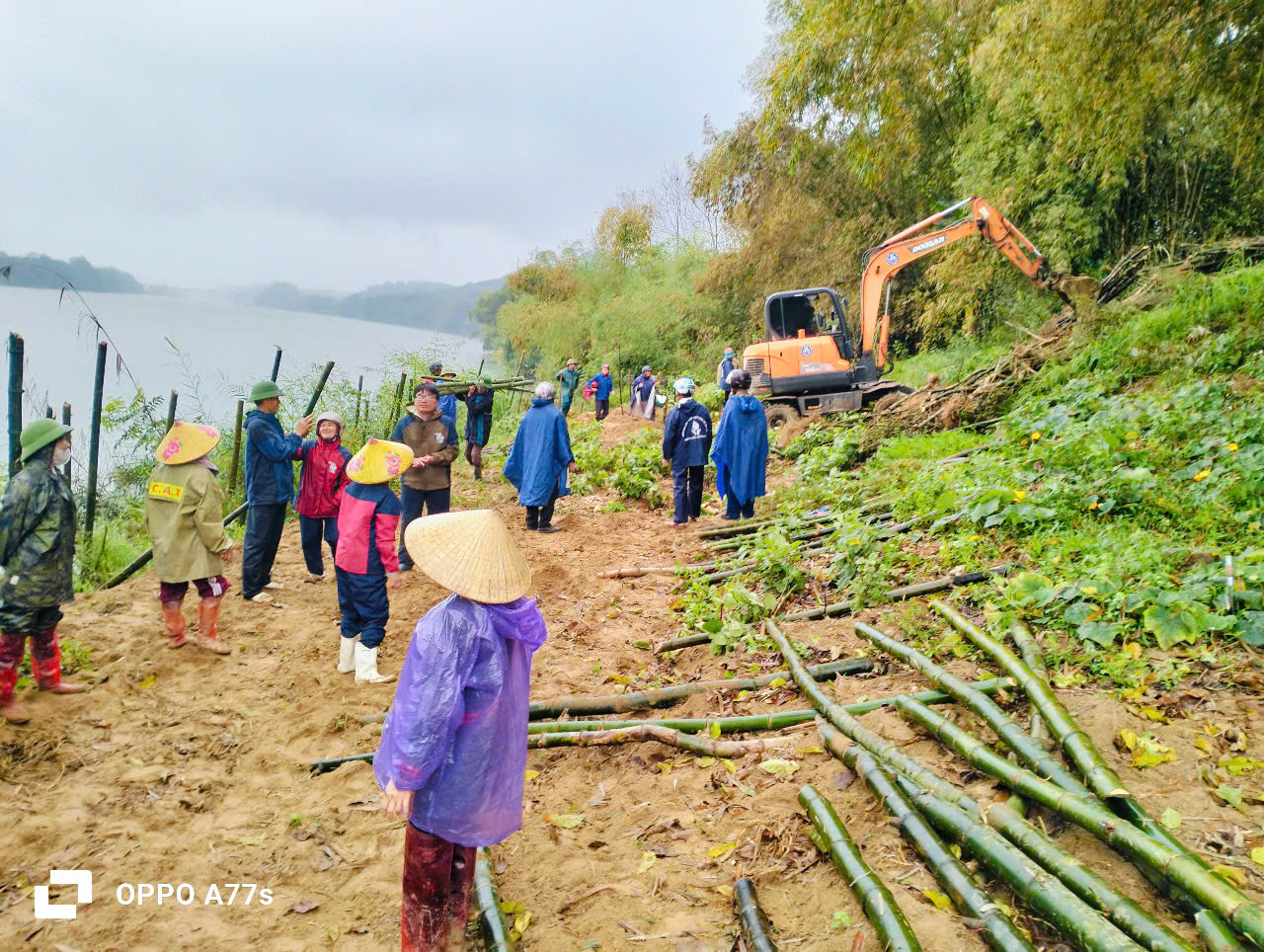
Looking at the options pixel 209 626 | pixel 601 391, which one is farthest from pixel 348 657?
pixel 601 391

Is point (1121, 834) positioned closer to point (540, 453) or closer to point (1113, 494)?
point (1113, 494)

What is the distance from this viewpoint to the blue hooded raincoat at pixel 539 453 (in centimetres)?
842

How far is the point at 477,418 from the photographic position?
1145cm

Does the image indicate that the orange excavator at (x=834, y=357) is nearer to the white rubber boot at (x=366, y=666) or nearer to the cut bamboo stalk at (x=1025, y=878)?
the white rubber boot at (x=366, y=666)

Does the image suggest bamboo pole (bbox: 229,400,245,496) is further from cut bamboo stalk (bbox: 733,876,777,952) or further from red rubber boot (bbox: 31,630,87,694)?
cut bamboo stalk (bbox: 733,876,777,952)

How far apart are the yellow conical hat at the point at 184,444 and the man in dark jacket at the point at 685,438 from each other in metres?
4.49

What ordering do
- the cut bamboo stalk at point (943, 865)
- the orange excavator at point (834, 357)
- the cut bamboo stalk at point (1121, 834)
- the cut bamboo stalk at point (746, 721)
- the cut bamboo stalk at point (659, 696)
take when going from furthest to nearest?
the orange excavator at point (834, 357) < the cut bamboo stalk at point (659, 696) < the cut bamboo stalk at point (746, 721) < the cut bamboo stalk at point (943, 865) < the cut bamboo stalk at point (1121, 834)

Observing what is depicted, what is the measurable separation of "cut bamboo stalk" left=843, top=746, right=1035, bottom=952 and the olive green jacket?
175 inches

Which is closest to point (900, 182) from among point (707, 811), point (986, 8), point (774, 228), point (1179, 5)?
point (774, 228)

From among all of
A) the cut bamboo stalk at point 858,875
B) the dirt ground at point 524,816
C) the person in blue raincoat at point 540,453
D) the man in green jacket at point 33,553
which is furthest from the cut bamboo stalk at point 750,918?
the person in blue raincoat at point 540,453

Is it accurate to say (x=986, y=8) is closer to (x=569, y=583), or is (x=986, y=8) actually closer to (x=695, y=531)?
(x=695, y=531)

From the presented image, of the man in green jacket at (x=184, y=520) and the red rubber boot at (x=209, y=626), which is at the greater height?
the man in green jacket at (x=184, y=520)

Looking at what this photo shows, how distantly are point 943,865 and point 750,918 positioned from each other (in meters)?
0.66

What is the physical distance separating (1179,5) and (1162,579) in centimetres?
435
